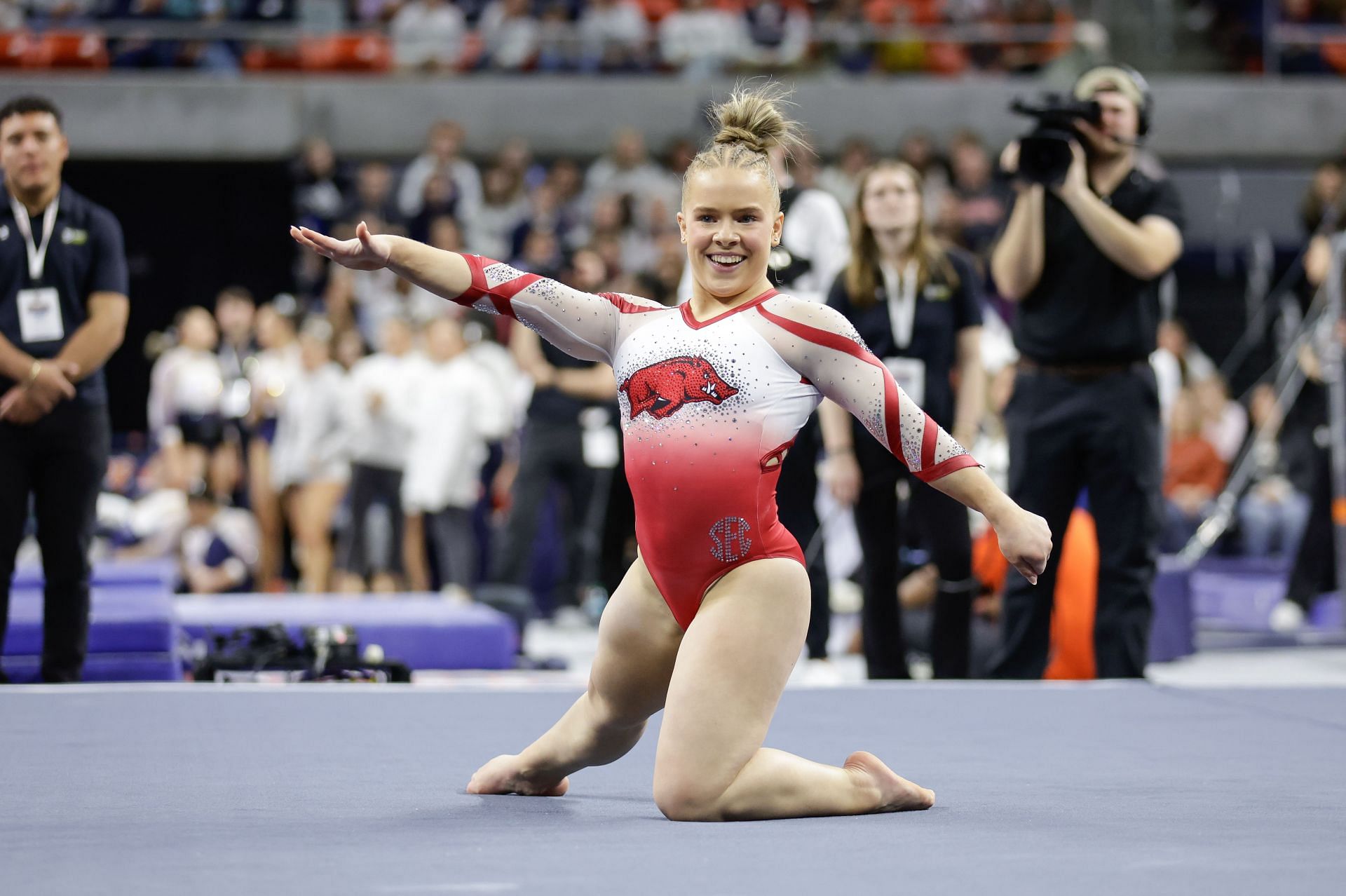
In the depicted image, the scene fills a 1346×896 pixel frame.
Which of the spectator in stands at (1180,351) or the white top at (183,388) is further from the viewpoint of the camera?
the spectator in stands at (1180,351)

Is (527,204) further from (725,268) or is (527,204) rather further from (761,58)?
(725,268)

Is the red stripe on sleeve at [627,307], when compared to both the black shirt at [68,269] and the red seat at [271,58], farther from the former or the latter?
the red seat at [271,58]

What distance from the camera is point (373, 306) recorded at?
10844 millimetres

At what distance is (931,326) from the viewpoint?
5094 millimetres

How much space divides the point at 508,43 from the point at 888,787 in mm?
10840

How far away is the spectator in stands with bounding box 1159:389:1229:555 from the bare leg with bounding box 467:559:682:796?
22.6 feet

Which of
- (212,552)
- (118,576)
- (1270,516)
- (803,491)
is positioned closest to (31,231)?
(118,576)

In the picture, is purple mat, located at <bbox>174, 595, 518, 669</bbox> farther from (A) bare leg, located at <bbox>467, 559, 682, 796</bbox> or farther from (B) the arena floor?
(A) bare leg, located at <bbox>467, 559, 682, 796</bbox>

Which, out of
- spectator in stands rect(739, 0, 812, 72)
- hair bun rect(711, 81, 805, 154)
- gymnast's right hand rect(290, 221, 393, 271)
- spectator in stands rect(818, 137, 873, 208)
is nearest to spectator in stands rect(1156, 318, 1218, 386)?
spectator in stands rect(818, 137, 873, 208)

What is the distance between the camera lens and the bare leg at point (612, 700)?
2.85m

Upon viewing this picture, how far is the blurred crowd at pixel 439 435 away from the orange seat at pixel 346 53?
1642 millimetres

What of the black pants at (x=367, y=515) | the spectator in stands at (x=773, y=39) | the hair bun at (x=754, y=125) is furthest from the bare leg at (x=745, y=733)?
the spectator in stands at (x=773, y=39)

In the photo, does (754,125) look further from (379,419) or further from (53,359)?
(379,419)

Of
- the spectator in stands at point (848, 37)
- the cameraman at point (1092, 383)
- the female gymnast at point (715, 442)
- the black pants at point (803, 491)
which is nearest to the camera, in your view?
the female gymnast at point (715, 442)
